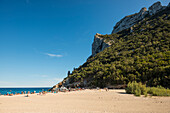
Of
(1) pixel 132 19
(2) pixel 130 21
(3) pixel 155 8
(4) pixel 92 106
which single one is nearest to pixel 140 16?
(1) pixel 132 19

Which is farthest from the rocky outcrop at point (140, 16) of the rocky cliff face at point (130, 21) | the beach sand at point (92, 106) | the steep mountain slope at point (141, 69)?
the beach sand at point (92, 106)

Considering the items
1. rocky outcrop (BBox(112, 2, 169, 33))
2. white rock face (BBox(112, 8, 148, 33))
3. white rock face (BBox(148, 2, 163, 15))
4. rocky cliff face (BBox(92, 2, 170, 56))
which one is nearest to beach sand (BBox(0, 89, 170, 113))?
rocky cliff face (BBox(92, 2, 170, 56))

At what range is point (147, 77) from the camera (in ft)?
87.1

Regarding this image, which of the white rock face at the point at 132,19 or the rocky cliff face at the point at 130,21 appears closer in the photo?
the rocky cliff face at the point at 130,21

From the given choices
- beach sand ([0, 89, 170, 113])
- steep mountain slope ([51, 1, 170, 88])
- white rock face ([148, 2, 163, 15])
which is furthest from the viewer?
white rock face ([148, 2, 163, 15])

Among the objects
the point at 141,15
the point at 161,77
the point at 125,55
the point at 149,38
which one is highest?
the point at 141,15

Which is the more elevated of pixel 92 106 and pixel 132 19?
pixel 132 19

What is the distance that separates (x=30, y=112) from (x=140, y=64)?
95.2 feet

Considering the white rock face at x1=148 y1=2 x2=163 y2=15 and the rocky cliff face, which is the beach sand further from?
the white rock face at x1=148 y1=2 x2=163 y2=15

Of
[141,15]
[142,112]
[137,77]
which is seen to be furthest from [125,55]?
[141,15]

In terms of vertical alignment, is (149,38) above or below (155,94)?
above

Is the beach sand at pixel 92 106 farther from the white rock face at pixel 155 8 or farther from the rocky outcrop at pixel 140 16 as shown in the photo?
the rocky outcrop at pixel 140 16

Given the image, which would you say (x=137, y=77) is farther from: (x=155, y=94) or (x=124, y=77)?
(x=155, y=94)

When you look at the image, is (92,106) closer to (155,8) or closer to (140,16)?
(155,8)
